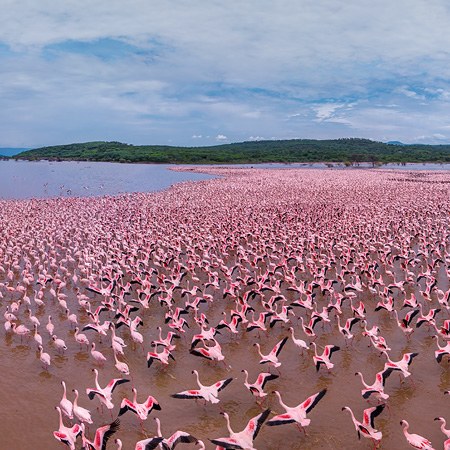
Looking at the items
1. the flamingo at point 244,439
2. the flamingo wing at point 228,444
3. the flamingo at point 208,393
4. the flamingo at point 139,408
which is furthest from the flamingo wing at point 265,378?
the flamingo at point 139,408

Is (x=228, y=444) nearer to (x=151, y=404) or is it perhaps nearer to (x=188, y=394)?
(x=188, y=394)

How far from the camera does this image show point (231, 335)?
36.5 ft

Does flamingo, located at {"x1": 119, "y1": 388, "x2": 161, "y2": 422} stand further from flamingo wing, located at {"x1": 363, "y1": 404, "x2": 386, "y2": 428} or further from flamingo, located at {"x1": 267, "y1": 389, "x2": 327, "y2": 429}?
flamingo wing, located at {"x1": 363, "y1": 404, "x2": 386, "y2": 428}

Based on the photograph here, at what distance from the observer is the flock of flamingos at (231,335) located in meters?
7.55

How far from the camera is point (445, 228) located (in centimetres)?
2316

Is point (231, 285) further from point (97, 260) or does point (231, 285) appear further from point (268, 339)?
point (97, 260)

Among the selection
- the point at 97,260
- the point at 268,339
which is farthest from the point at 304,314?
the point at 97,260

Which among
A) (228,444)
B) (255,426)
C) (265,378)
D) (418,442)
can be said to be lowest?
(418,442)

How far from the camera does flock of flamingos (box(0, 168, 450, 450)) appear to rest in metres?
7.55

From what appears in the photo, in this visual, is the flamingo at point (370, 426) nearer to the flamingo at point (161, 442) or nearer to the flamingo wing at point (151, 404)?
the flamingo at point (161, 442)

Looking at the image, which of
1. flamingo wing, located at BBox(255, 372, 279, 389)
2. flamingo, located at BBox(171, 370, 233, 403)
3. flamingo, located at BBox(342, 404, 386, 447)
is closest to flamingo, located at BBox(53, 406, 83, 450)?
flamingo, located at BBox(171, 370, 233, 403)

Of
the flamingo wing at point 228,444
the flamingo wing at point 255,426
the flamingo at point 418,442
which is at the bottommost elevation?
the flamingo at point 418,442

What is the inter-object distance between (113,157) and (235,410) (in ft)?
443

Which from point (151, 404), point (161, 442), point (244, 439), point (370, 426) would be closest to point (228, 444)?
point (244, 439)
